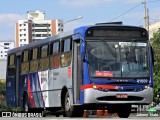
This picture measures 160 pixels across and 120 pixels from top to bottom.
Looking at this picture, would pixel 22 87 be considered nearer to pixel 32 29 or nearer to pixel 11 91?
pixel 11 91

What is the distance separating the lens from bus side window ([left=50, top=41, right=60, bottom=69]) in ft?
72.9

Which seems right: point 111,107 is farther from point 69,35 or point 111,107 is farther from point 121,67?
point 69,35

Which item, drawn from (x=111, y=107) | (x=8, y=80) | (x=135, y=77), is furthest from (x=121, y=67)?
(x=8, y=80)

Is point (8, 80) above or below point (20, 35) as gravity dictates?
below

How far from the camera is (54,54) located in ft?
74.2

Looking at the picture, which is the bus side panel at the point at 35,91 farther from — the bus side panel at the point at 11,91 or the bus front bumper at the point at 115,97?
the bus front bumper at the point at 115,97

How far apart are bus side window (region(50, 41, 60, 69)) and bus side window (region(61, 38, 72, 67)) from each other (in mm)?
533

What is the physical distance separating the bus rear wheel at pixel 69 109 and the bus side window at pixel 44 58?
9.79 feet

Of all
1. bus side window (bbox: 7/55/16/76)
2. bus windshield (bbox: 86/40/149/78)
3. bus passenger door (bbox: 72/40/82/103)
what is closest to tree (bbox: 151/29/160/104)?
bus side window (bbox: 7/55/16/76)

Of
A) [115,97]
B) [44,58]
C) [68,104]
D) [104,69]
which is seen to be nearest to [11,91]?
[44,58]

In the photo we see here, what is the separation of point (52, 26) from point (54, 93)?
93.6 m

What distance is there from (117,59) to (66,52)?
8.78 ft

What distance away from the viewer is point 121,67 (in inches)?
755

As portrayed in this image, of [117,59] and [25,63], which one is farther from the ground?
[25,63]
